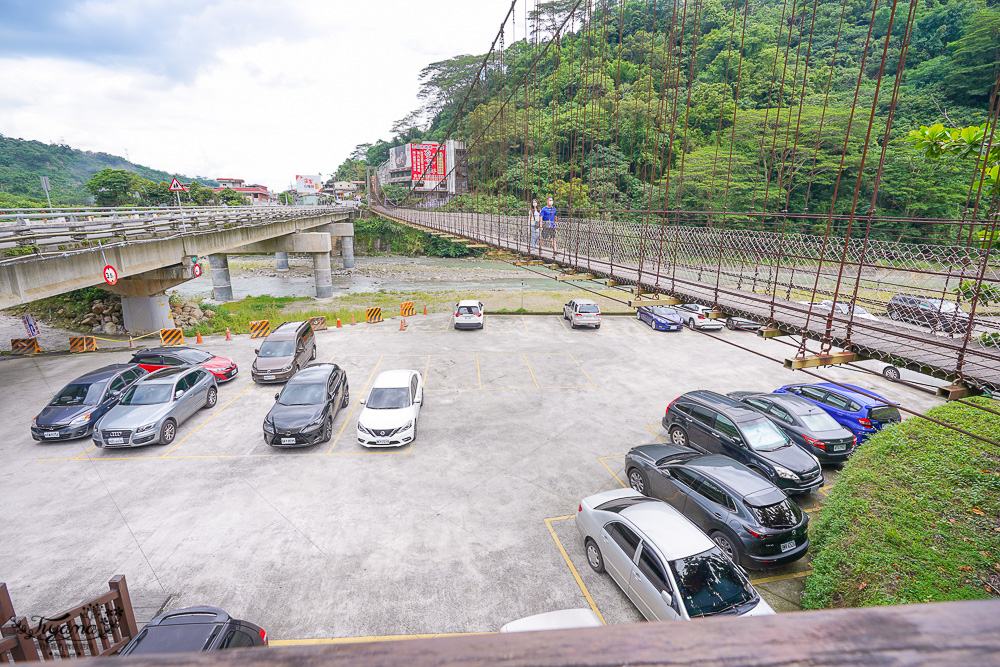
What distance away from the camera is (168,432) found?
10742 mm

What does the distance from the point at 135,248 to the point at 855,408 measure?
22213mm

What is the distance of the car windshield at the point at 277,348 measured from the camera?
14602mm

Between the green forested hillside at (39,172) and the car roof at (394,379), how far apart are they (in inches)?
1511

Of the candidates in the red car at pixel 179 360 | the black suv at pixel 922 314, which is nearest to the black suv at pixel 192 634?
the red car at pixel 179 360

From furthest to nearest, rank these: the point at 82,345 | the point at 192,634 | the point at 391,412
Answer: the point at 82,345
the point at 391,412
the point at 192,634

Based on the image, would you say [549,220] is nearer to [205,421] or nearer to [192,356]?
[205,421]

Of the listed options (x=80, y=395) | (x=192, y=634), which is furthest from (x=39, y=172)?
(x=192, y=634)

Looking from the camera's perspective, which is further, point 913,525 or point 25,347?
point 25,347

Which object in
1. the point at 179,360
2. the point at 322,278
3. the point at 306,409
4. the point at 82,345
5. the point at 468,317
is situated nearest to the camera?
the point at 306,409

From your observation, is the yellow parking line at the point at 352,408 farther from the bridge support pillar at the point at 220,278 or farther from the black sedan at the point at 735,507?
the bridge support pillar at the point at 220,278

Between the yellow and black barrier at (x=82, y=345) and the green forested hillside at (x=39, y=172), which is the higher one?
the green forested hillside at (x=39, y=172)

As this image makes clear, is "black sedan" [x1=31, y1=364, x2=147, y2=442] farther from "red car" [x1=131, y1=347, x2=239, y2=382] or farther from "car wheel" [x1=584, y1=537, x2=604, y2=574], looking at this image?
"car wheel" [x1=584, y1=537, x2=604, y2=574]

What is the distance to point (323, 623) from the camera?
609 cm

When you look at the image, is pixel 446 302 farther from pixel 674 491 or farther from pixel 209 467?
pixel 674 491
